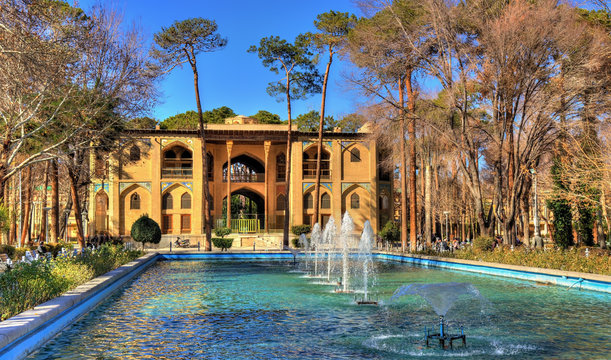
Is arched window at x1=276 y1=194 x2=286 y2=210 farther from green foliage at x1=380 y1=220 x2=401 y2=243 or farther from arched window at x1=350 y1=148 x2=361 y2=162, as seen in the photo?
green foliage at x1=380 y1=220 x2=401 y2=243

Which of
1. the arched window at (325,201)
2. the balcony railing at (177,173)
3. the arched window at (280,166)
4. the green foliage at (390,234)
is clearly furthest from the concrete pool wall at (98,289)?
the arched window at (280,166)

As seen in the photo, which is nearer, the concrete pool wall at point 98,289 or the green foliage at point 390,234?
the concrete pool wall at point 98,289

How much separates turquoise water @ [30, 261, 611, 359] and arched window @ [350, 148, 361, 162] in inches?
885

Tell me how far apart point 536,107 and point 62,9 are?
13.7m

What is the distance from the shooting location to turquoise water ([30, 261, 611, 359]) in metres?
6.57

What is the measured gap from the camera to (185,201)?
34.3m

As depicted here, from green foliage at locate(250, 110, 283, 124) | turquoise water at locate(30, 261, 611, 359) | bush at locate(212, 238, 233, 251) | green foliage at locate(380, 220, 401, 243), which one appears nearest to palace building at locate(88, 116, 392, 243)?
bush at locate(212, 238, 233, 251)

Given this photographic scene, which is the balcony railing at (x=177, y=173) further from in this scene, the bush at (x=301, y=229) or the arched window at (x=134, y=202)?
the bush at (x=301, y=229)

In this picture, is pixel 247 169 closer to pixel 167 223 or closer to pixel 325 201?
pixel 325 201

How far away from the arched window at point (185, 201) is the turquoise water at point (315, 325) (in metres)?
21.2

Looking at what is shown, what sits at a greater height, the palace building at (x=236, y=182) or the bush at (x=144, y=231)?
the palace building at (x=236, y=182)

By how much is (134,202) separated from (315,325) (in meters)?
27.8

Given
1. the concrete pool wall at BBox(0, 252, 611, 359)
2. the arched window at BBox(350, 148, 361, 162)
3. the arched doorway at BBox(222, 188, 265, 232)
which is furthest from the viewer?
the arched window at BBox(350, 148, 361, 162)

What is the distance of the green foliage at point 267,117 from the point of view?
51.9 metres
